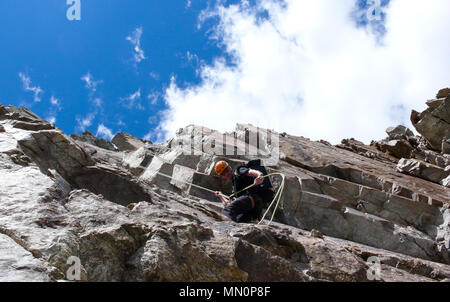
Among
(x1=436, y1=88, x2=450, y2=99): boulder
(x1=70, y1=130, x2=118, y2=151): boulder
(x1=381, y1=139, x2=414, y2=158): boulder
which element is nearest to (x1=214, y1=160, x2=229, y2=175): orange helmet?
(x1=70, y1=130, x2=118, y2=151): boulder

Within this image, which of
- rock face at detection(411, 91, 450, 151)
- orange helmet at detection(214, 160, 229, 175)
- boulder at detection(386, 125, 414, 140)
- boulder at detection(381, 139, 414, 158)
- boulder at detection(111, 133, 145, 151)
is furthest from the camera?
boulder at detection(386, 125, 414, 140)

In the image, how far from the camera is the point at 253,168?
12.5m

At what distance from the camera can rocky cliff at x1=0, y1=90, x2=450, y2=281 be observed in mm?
6551

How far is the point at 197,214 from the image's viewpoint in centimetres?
1175

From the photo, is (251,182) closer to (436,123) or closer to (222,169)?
(222,169)

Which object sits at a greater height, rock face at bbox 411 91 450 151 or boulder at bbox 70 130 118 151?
rock face at bbox 411 91 450 151

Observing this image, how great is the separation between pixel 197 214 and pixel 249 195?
1741 millimetres

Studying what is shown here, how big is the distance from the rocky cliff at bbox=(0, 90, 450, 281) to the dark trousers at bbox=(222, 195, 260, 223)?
2.06 feet

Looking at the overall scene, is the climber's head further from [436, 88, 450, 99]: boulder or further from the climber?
[436, 88, 450, 99]: boulder

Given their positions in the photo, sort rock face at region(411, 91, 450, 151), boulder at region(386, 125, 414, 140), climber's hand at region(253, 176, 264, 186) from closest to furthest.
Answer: climber's hand at region(253, 176, 264, 186)
rock face at region(411, 91, 450, 151)
boulder at region(386, 125, 414, 140)

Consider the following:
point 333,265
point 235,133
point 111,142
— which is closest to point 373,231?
point 333,265

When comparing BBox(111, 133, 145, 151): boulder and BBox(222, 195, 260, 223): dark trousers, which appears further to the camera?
BBox(111, 133, 145, 151): boulder

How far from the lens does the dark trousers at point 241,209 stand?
1162cm

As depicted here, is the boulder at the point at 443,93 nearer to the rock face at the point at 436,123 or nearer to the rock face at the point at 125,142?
the rock face at the point at 436,123
